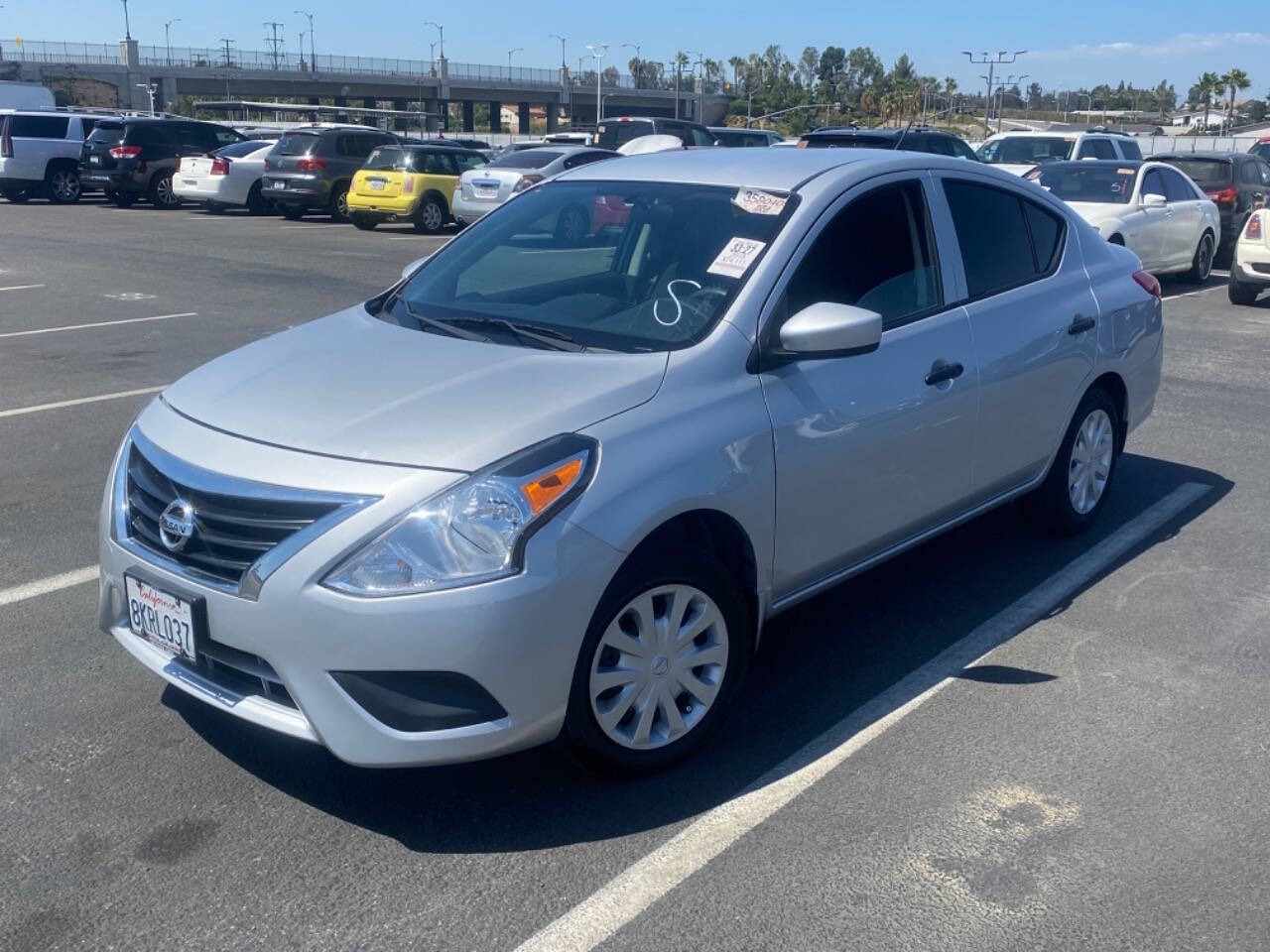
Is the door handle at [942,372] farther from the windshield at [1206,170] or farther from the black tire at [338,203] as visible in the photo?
the black tire at [338,203]

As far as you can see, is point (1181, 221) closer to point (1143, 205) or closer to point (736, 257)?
point (1143, 205)

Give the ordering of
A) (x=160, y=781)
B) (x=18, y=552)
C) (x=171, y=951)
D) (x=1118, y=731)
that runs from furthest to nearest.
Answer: (x=18, y=552) < (x=1118, y=731) < (x=160, y=781) < (x=171, y=951)

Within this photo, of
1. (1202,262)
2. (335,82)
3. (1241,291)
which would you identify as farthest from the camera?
(335,82)

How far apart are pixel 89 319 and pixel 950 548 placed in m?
8.97

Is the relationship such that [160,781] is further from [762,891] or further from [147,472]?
[762,891]

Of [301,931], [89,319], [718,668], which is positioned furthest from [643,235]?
[89,319]

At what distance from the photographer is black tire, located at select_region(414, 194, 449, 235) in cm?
2195

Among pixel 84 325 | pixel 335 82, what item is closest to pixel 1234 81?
pixel 335 82

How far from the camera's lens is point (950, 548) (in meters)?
5.84

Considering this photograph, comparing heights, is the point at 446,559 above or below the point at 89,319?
above

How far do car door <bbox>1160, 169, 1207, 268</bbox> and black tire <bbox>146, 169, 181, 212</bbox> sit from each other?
19321 mm

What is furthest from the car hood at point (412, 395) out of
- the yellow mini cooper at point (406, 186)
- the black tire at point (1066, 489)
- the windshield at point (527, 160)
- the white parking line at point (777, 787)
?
the yellow mini cooper at point (406, 186)

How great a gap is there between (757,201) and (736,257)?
299 millimetres

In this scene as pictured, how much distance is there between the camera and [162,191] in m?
26.7
